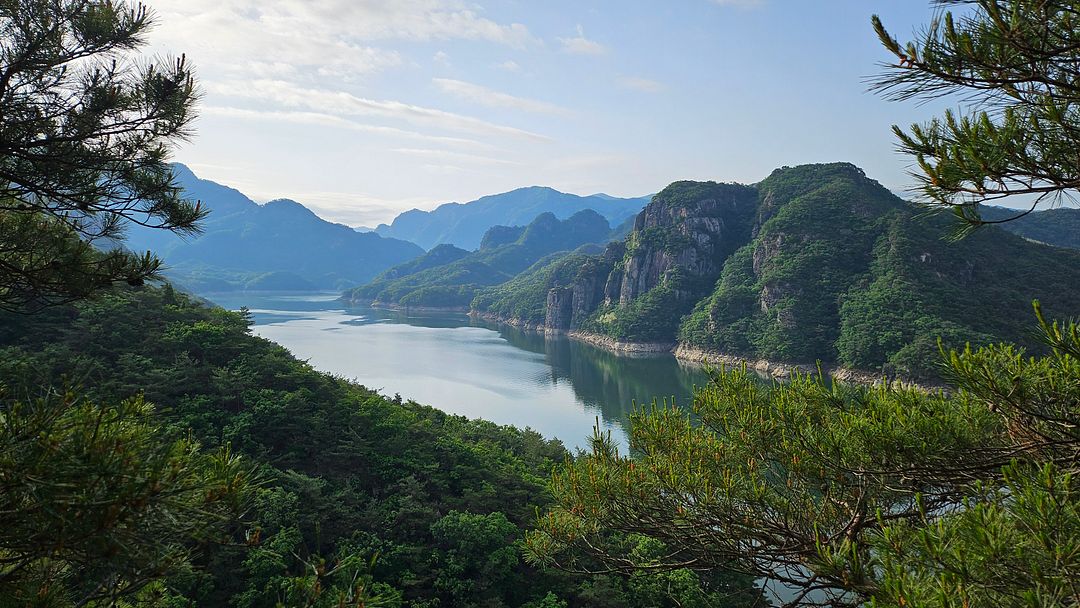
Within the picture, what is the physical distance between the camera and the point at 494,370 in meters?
39.0

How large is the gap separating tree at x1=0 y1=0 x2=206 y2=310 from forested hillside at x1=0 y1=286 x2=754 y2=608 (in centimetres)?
341

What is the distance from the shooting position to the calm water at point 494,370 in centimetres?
2839

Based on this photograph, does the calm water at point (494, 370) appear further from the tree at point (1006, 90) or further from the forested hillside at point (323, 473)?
the tree at point (1006, 90)

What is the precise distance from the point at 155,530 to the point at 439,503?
25.9ft

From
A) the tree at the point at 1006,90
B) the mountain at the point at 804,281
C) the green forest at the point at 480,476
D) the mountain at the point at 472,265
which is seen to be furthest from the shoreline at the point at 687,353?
the tree at the point at 1006,90

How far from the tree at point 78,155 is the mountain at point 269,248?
363 ft

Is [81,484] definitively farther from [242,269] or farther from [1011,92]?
[242,269]

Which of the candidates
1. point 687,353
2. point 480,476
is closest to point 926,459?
point 480,476

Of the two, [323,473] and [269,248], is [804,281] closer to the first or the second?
[323,473]

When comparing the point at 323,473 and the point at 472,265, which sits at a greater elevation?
the point at 472,265

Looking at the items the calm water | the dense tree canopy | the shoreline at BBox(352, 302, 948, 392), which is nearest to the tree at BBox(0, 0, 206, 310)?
the dense tree canopy

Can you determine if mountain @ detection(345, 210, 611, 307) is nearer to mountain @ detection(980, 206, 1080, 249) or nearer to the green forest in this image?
mountain @ detection(980, 206, 1080, 249)

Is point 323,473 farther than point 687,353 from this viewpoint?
No

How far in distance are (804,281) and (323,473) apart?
4347 centimetres
